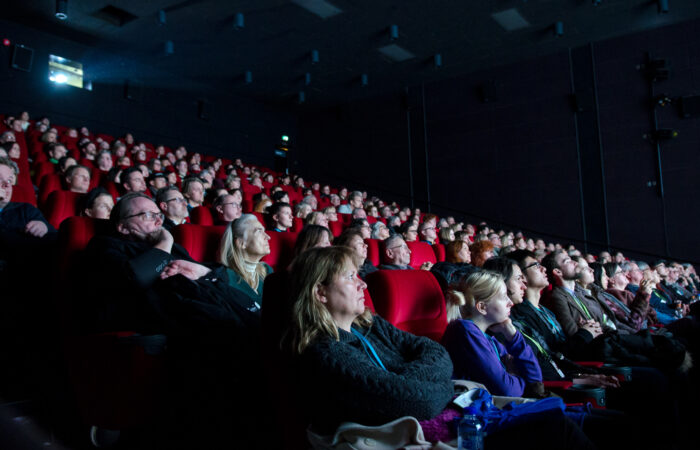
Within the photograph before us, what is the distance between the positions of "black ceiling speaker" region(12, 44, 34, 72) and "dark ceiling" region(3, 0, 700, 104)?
0.23 m

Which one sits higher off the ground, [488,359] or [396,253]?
[396,253]

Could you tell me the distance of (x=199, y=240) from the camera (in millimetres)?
1290

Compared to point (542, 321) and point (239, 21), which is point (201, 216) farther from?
point (239, 21)

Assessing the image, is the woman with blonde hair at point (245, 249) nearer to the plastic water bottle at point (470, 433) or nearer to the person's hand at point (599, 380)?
the plastic water bottle at point (470, 433)

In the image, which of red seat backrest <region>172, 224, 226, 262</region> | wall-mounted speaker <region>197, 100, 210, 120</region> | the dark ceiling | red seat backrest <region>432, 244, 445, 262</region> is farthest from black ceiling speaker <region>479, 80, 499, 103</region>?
red seat backrest <region>172, 224, 226, 262</region>

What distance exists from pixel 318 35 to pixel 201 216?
2.89 meters

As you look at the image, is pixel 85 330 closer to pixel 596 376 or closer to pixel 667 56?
pixel 596 376

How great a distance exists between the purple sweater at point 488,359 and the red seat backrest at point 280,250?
633 mm

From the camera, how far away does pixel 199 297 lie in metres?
0.91

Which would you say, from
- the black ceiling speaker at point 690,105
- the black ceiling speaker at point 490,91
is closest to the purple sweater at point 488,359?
the black ceiling speaker at point 690,105

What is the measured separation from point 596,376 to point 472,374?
1.33 ft

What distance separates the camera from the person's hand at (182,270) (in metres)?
0.95

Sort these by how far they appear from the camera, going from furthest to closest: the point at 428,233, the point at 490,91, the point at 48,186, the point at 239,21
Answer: the point at 490,91, the point at 239,21, the point at 428,233, the point at 48,186

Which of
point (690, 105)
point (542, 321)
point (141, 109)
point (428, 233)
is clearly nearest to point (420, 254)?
point (428, 233)
